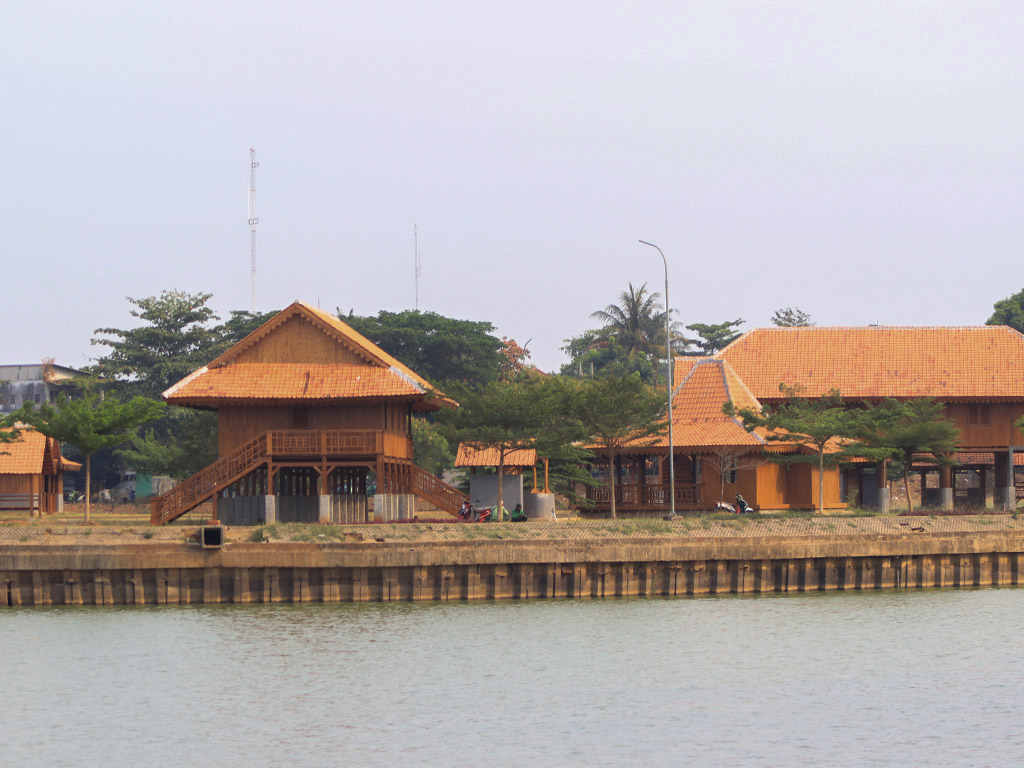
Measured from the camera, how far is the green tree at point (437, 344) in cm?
9206

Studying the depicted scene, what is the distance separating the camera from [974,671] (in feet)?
95.1

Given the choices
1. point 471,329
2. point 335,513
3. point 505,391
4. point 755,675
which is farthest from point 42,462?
point 755,675

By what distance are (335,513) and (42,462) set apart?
19906 mm

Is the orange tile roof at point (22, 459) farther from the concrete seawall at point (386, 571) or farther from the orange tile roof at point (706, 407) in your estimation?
the orange tile roof at point (706, 407)

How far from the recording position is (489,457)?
5362 cm

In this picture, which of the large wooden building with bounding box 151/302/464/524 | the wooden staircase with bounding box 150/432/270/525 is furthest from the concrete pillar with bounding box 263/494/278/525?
the wooden staircase with bounding box 150/432/270/525

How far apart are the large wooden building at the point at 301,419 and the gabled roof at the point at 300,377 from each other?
0.04 meters

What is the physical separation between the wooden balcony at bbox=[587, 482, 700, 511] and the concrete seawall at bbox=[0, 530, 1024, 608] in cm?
1415

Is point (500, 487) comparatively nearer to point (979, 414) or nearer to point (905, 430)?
point (905, 430)

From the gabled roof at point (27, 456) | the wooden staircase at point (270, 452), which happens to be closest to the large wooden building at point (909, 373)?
the wooden staircase at point (270, 452)

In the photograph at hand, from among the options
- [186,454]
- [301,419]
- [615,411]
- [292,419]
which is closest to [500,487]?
[615,411]

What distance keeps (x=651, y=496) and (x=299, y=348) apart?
1548 centimetres

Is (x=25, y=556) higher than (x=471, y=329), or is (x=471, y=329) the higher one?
(x=471, y=329)

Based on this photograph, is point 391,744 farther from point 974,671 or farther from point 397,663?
point 974,671
